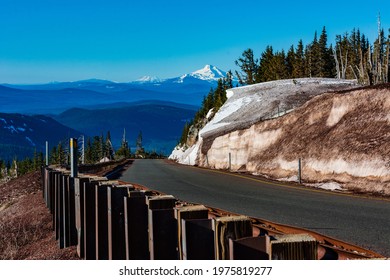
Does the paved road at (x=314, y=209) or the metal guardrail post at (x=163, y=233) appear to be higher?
the metal guardrail post at (x=163, y=233)

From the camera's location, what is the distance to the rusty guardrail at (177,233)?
2.97 m

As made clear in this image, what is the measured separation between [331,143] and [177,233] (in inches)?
706

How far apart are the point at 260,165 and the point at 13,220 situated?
15867 mm

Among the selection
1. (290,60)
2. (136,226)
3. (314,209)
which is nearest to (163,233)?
(136,226)

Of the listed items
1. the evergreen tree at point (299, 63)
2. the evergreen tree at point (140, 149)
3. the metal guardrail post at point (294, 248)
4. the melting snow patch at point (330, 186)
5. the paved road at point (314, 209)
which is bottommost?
the evergreen tree at point (140, 149)

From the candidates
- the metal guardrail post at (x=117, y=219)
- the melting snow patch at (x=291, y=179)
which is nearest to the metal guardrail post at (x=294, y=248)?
the metal guardrail post at (x=117, y=219)

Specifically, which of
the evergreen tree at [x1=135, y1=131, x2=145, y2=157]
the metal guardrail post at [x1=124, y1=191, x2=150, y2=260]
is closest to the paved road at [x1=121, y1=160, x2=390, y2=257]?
the metal guardrail post at [x1=124, y1=191, x2=150, y2=260]

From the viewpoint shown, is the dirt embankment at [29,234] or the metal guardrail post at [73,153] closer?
the metal guardrail post at [73,153]

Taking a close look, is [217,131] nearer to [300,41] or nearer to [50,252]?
[50,252]

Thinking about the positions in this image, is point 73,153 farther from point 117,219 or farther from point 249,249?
point 249,249

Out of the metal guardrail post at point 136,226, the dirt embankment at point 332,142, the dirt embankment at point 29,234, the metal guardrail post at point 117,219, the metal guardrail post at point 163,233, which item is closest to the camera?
the metal guardrail post at point 163,233

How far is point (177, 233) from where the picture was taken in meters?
4.52

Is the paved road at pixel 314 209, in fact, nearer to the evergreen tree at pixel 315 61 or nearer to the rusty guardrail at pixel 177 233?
the rusty guardrail at pixel 177 233

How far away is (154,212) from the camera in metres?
4.54
